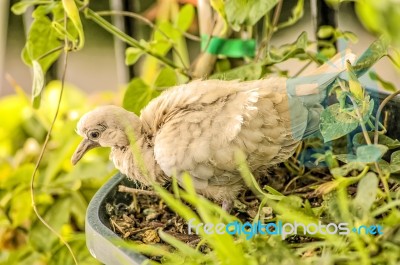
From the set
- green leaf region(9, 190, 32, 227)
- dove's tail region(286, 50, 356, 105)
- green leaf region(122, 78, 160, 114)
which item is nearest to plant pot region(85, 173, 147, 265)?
green leaf region(122, 78, 160, 114)

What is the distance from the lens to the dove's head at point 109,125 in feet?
2.62

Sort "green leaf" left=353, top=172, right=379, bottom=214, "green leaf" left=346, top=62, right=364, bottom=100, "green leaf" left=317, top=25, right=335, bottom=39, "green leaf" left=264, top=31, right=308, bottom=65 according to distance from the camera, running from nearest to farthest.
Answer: "green leaf" left=353, top=172, right=379, bottom=214, "green leaf" left=346, top=62, right=364, bottom=100, "green leaf" left=264, top=31, right=308, bottom=65, "green leaf" left=317, top=25, right=335, bottom=39

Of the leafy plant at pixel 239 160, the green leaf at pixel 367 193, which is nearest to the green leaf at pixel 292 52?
the leafy plant at pixel 239 160

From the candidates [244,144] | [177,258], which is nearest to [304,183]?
[244,144]

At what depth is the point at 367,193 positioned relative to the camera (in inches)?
23.3

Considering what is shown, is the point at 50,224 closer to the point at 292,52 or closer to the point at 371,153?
the point at 292,52

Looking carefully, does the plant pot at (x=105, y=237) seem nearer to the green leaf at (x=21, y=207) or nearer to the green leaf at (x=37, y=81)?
the green leaf at (x=37, y=81)

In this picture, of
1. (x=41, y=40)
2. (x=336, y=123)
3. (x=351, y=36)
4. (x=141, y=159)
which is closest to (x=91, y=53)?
(x=41, y=40)

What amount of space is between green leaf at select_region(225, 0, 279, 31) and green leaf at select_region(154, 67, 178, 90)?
132mm

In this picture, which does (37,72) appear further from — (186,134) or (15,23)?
(15,23)

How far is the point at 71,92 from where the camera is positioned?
1.47m

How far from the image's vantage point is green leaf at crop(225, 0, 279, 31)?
0.87 meters

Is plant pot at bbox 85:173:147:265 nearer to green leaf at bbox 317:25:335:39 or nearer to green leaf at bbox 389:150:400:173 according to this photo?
green leaf at bbox 389:150:400:173

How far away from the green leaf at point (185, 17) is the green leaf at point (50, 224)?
0.35 metres
